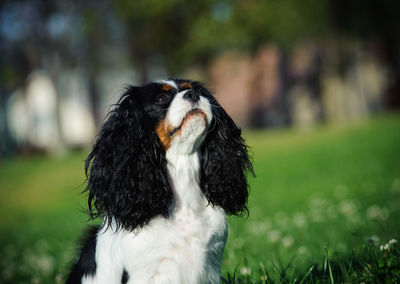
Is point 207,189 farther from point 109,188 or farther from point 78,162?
point 78,162

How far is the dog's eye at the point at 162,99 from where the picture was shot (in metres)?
3.04

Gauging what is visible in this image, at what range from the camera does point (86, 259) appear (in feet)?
9.63

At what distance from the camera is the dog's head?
282 centimetres

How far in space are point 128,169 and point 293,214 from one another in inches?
176

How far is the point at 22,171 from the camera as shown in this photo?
17047 millimetres

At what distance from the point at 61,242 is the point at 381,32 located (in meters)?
18.9

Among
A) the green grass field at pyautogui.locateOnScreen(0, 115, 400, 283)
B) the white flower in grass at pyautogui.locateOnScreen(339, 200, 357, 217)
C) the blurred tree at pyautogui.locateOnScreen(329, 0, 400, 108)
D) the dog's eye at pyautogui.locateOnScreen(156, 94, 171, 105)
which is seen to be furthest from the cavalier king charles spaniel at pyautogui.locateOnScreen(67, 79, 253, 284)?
the blurred tree at pyautogui.locateOnScreen(329, 0, 400, 108)

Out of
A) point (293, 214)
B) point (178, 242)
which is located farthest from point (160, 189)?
point (293, 214)

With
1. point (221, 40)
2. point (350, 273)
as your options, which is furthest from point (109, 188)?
point (221, 40)

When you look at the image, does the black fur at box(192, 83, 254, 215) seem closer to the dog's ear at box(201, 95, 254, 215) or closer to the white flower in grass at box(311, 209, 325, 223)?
the dog's ear at box(201, 95, 254, 215)

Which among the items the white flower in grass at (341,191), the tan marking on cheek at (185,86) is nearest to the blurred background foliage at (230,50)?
the white flower in grass at (341,191)

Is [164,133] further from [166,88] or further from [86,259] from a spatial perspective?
[86,259]

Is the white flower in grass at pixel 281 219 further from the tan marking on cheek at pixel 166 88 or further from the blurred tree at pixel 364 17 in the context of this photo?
the blurred tree at pixel 364 17

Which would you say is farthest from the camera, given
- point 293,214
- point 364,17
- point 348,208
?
point 364,17
